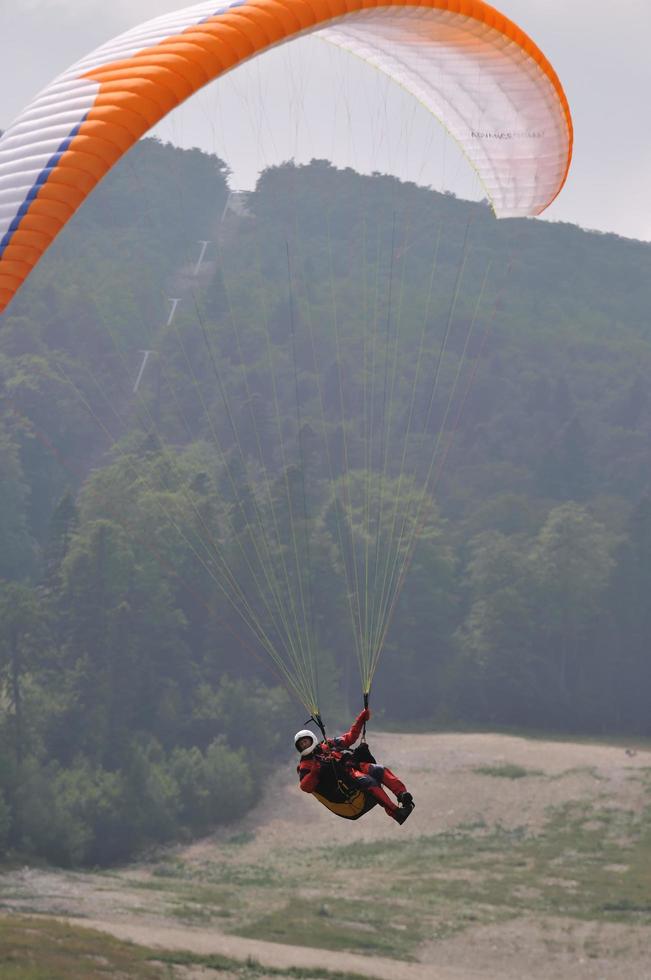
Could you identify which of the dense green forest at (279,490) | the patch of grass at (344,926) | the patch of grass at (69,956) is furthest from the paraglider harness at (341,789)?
the patch of grass at (344,926)

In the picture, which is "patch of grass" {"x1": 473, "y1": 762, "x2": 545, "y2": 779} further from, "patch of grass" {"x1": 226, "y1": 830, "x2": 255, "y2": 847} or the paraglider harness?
the paraglider harness

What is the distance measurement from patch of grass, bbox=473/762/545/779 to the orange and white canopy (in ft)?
142

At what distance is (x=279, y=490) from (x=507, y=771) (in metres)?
25.6

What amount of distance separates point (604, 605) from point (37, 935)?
57427mm

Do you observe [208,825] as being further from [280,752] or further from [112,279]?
[112,279]

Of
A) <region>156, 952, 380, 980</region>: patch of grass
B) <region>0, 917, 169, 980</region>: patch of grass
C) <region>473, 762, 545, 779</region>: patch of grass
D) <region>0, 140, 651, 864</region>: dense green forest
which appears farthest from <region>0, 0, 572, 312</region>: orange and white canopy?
<region>473, 762, 545, 779</region>: patch of grass

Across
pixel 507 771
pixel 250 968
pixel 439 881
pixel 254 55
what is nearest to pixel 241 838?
pixel 507 771

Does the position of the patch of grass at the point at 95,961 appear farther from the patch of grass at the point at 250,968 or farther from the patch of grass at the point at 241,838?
the patch of grass at the point at 241,838

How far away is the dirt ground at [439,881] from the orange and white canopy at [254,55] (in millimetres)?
21040

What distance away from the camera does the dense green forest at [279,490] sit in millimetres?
65750

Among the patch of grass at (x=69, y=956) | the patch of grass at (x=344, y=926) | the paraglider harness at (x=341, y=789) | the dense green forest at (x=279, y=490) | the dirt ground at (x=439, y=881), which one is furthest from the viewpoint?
the dense green forest at (x=279, y=490)

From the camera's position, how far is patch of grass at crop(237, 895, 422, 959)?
40.3 m

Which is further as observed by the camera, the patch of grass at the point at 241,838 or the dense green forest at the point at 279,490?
the dense green forest at the point at 279,490

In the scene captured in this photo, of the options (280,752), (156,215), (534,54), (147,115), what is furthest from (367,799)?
(156,215)
